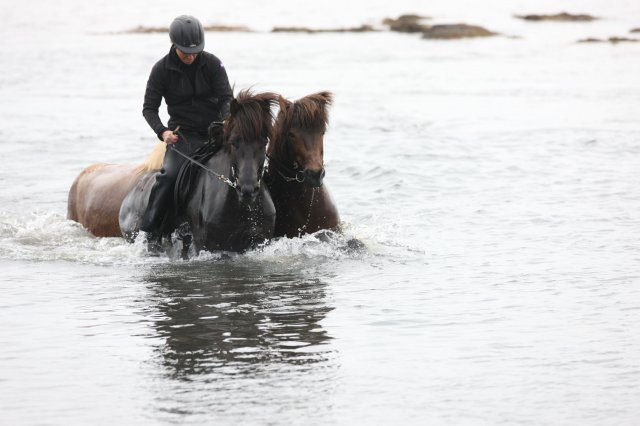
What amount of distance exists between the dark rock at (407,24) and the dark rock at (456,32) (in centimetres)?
420

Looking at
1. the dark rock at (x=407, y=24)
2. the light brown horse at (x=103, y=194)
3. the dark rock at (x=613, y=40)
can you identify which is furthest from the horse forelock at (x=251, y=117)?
the dark rock at (x=407, y=24)

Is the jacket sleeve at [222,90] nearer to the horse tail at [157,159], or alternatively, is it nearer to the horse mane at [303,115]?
the horse mane at [303,115]

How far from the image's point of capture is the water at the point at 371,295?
21.5 feet

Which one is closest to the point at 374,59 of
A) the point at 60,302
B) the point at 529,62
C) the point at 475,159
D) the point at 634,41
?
the point at 529,62

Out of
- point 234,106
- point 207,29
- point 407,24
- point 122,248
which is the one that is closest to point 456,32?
point 407,24

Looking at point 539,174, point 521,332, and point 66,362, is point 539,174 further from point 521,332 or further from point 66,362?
point 66,362

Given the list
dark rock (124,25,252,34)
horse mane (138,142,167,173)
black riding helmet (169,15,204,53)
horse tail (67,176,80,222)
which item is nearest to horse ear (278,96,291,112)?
black riding helmet (169,15,204,53)

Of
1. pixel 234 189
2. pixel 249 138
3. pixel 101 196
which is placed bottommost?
pixel 101 196

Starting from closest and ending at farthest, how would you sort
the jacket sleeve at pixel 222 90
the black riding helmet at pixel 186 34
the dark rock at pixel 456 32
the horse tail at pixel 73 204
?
the black riding helmet at pixel 186 34
the jacket sleeve at pixel 222 90
the horse tail at pixel 73 204
the dark rock at pixel 456 32

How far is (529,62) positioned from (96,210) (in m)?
30.5

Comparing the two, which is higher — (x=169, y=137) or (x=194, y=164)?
(x=169, y=137)

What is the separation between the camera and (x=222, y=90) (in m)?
10.3

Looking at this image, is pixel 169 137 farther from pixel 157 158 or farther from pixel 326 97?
pixel 326 97

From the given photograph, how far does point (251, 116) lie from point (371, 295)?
1817 mm
